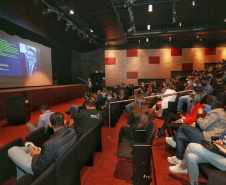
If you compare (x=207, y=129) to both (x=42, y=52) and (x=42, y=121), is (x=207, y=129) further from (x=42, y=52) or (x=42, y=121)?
(x=42, y=52)

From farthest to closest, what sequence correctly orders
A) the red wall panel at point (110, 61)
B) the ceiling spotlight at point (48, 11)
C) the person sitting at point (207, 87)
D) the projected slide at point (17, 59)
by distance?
the red wall panel at point (110, 61) → the projected slide at point (17, 59) → the ceiling spotlight at point (48, 11) → the person sitting at point (207, 87)

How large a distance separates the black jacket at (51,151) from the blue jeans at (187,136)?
172cm

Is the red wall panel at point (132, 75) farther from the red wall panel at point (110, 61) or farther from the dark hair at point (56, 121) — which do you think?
the dark hair at point (56, 121)

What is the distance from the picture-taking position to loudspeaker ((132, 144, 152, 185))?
5.78 ft

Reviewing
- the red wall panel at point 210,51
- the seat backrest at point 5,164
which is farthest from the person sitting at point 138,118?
the red wall panel at point 210,51

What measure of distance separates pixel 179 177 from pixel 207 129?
83 cm

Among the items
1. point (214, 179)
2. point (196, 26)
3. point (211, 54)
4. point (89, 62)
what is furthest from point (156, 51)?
point (214, 179)

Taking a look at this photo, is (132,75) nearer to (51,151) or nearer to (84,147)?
(84,147)

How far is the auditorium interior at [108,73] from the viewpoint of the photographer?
2088 mm

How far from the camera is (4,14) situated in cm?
496

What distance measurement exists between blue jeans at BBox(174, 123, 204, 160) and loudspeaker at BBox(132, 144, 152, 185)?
2.76 feet

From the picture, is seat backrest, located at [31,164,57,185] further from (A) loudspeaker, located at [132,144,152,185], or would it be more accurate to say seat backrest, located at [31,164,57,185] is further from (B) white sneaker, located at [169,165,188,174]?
(B) white sneaker, located at [169,165,188,174]

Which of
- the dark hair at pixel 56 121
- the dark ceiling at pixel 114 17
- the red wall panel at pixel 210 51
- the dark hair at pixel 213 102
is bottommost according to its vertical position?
the dark hair at pixel 56 121

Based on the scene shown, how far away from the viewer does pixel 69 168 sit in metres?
1.64
